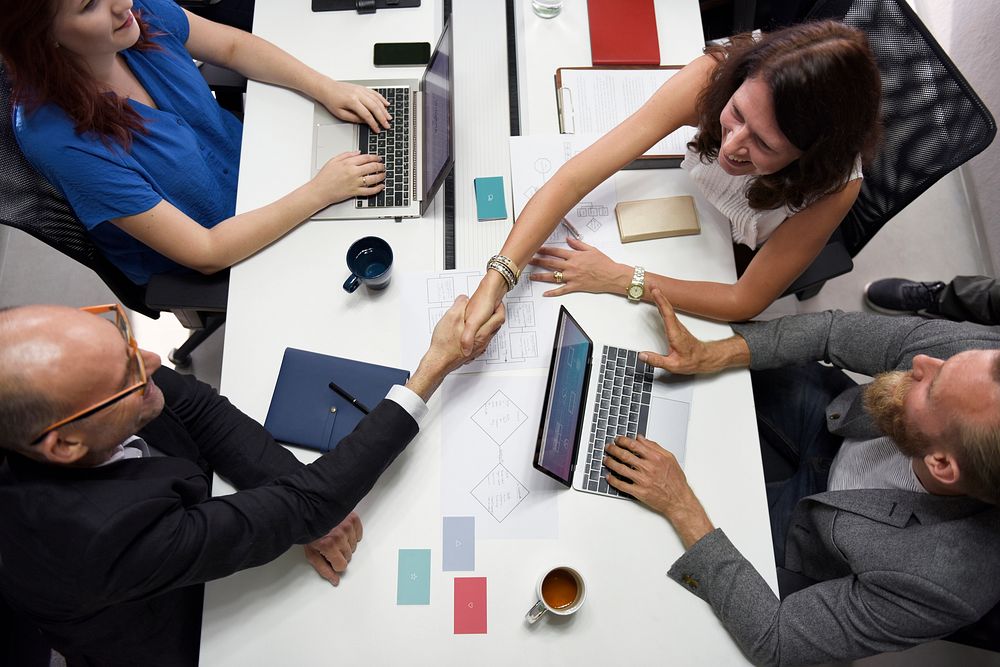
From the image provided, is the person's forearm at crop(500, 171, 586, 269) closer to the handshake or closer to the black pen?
the handshake

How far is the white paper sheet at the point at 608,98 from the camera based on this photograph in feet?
5.45

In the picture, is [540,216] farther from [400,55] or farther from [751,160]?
[400,55]

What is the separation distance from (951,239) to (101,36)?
283cm

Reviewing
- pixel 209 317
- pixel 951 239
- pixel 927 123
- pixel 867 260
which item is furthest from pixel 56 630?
pixel 951 239

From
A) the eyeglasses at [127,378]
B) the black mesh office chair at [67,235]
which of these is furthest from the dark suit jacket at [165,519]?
the black mesh office chair at [67,235]

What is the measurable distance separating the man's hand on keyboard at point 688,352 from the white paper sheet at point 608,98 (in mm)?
452

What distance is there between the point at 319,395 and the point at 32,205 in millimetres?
736

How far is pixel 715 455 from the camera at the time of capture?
1414mm

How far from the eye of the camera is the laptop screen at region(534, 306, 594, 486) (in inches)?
50.9

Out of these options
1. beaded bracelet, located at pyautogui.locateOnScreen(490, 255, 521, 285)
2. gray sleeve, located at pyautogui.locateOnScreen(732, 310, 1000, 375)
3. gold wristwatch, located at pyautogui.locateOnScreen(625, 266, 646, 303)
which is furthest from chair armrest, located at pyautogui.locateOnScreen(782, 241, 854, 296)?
beaded bracelet, located at pyautogui.locateOnScreen(490, 255, 521, 285)

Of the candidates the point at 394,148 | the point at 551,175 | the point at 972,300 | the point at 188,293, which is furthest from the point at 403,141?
the point at 972,300

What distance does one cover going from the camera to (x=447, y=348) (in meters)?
1.37

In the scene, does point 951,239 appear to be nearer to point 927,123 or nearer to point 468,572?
point 927,123

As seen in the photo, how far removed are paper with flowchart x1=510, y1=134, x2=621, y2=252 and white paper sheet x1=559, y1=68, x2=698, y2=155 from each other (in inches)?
1.8
